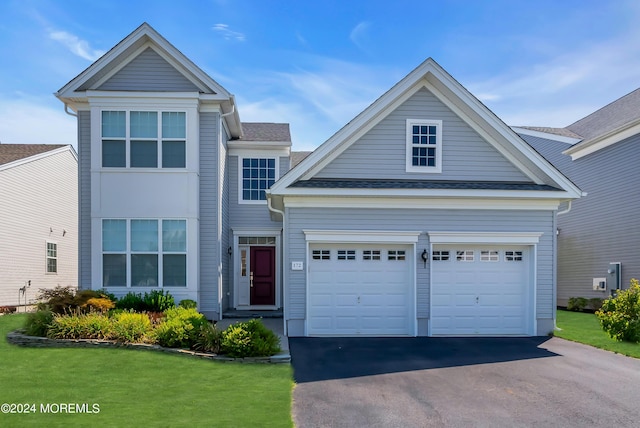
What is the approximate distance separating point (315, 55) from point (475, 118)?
4.84 m

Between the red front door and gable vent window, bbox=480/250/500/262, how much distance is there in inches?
311

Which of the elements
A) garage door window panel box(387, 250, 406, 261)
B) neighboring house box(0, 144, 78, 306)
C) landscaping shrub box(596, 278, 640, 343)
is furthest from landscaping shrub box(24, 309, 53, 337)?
landscaping shrub box(596, 278, 640, 343)

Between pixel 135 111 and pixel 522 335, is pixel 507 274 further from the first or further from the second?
pixel 135 111

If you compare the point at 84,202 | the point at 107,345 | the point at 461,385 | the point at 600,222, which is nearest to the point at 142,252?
the point at 84,202

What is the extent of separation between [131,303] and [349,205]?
21.2 ft

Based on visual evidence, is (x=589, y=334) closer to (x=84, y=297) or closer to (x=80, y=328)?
(x=80, y=328)

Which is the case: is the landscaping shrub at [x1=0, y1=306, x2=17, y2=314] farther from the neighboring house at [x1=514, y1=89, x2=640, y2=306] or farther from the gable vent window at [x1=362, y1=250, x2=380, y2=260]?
the neighboring house at [x1=514, y1=89, x2=640, y2=306]

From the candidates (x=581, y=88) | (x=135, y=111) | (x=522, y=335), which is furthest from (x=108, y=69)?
(x=581, y=88)

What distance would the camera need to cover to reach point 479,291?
543 inches

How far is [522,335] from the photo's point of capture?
1373 centimetres

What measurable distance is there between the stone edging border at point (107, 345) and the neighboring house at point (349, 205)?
3355mm

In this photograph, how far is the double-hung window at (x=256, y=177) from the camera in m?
18.9

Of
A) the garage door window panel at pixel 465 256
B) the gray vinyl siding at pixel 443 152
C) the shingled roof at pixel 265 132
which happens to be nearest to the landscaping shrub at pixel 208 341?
the gray vinyl siding at pixel 443 152

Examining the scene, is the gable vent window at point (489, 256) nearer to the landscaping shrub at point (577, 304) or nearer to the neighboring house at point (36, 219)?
the landscaping shrub at point (577, 304)
